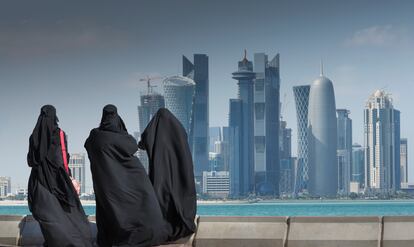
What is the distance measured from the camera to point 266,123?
164m

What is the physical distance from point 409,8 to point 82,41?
6096 centimetres

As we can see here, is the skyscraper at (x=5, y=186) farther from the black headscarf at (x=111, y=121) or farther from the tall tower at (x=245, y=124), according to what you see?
the black headscarf at (x=111, y=121)

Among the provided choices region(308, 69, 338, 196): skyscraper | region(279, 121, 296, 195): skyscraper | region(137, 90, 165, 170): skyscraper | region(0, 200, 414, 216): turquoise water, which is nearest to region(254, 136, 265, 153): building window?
region(279, 121, 296, 195): skyscraper

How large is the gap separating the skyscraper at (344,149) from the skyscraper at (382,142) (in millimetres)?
3362

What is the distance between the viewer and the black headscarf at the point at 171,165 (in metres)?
8.84

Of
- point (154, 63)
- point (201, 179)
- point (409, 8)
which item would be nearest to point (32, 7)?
point (154, 63)

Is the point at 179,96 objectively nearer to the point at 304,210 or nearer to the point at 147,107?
the point at 147,107

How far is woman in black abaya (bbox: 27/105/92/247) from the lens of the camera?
30.3 ft

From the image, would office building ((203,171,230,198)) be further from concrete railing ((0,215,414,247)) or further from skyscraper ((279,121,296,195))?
concrete railing ((0,215,414,247))

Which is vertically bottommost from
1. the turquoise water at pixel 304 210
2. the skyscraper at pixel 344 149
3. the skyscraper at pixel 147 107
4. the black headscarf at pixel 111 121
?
the turquoise water at pixel 304 210

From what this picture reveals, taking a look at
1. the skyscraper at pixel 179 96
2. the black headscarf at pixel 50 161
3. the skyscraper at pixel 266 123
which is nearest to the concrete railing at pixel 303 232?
the black headscarf at pixel 50 161

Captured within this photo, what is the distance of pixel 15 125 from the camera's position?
14025 centimetres

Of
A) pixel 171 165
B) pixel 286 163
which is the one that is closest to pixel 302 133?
pixel 286 163

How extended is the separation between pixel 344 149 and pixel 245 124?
55.1 ft
